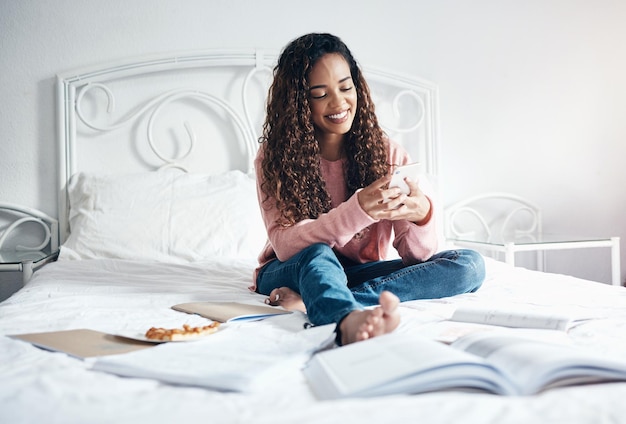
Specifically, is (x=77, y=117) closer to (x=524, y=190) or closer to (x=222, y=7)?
(x=222, y=7)

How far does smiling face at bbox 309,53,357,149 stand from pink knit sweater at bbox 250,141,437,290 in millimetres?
129

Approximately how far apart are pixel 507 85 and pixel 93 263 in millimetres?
1958

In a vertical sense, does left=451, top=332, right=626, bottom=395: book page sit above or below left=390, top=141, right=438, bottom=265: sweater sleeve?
below

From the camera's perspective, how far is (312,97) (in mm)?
1633

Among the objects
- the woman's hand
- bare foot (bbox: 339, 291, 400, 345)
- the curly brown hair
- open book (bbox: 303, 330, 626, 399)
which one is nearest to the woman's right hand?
the woman's hand

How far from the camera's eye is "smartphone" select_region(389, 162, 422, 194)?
1.31 meters

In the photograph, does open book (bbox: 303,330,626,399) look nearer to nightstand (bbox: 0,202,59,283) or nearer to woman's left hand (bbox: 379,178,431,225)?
woman's left hand (bbox: 379,178,431,225)

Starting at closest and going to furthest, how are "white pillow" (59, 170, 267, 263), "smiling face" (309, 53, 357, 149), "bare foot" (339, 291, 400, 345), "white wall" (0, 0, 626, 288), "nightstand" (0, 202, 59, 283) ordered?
"bare foot" (339, 291, 400, 345) → "smiling face" (309, 53, 357, 149) → "white pillow" (59, 170, 267, 263) → "nightstand" (0, 202, 59, 283) → "white wall" (0, 0, 626, 288)

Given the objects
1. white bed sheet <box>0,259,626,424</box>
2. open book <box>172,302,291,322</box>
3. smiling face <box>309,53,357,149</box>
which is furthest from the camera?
smiling face <box>309,53,357,149</box>

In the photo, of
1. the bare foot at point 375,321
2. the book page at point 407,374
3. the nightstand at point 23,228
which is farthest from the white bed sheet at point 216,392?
the nightstand at point 23,228

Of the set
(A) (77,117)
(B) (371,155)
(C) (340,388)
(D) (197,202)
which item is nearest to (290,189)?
(B) (371,155)

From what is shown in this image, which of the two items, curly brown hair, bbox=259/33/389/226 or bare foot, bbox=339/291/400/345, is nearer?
bare foot, bbox=339/291/400/345

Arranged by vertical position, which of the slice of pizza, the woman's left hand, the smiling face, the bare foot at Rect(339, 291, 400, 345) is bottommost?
the slice of pizza

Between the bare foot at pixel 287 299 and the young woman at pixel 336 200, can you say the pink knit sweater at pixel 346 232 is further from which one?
the bare foot at pixel 287 299
